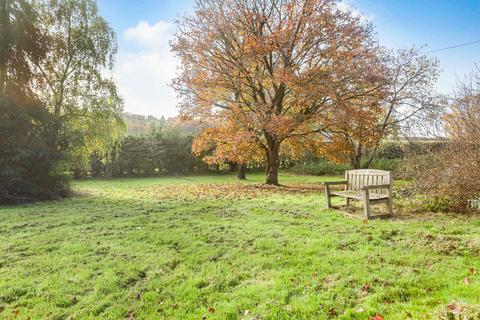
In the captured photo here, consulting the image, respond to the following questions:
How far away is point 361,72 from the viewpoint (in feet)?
38.0

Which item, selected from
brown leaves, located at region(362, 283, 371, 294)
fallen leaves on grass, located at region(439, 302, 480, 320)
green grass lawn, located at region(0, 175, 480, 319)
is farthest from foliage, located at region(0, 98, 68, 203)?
fallen leaves on grass, located at region(439, 302, 480, 320)

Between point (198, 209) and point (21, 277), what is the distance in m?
4.28

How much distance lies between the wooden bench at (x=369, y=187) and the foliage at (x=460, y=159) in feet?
2.79

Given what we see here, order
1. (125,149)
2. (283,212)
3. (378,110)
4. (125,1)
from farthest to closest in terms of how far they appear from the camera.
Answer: (125,149) < (378,110) < (125,1) < (283,212)

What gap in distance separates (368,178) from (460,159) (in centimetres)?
183

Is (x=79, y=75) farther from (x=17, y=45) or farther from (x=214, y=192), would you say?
(x=214, y=192)

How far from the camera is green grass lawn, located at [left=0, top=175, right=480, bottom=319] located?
266 centimetres

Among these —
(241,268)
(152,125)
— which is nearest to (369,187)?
(241,268)

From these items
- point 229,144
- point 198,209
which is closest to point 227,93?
point 229,144

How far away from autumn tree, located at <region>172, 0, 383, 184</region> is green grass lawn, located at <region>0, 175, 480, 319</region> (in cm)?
676

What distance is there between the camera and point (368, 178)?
6.91 metres

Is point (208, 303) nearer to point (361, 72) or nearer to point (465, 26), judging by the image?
Answer: point (361, 72)

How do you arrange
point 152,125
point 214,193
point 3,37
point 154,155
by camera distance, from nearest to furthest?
point 3,37 < point 214,193 < point 154,155 < point 152,125

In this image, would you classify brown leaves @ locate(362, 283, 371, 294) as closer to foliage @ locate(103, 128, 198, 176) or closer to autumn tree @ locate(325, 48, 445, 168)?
autumn tree @ locate(325, 48, 445, 168)
